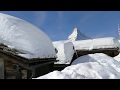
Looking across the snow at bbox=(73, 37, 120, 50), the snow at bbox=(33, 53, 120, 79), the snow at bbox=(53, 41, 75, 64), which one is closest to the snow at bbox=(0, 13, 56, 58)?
the snow at bbox=(33, 53, 120, 79)

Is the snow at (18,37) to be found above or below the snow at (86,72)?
above

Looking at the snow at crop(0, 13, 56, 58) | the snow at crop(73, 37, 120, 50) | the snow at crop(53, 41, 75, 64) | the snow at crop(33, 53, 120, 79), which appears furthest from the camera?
the snow at crop(73, 37, 120, 50)

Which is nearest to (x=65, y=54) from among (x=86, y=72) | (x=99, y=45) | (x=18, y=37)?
(x=18, y=37)

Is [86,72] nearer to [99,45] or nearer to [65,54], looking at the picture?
[65,54]

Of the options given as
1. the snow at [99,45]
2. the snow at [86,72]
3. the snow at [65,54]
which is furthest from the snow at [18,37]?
the snow at [99,45]

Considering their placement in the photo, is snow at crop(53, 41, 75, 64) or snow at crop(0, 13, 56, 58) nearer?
snow at crop(0, 13, 56, 58)

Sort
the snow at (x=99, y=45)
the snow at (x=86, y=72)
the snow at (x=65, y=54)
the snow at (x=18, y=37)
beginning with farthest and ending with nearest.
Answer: the snow at (x=99, y=45), the snow at (x=65, y=54), the snow at (x=18, y=37), the snow at (x=86, y=72)

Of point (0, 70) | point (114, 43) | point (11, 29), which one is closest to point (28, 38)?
point (11, 29)

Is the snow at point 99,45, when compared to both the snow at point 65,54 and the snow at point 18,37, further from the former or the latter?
the snow at point 18,37

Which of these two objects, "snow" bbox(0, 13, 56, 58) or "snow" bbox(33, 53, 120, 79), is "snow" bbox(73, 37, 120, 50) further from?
"snow" bbox(33, 53, 120, 79)

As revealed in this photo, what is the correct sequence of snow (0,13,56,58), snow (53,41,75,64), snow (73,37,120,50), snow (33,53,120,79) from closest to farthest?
snow (33,53,120,79)
snow (0,13,56,58)
snow (53,41,75,64)
snow (73,37,120,50)

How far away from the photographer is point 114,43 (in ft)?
67.9
